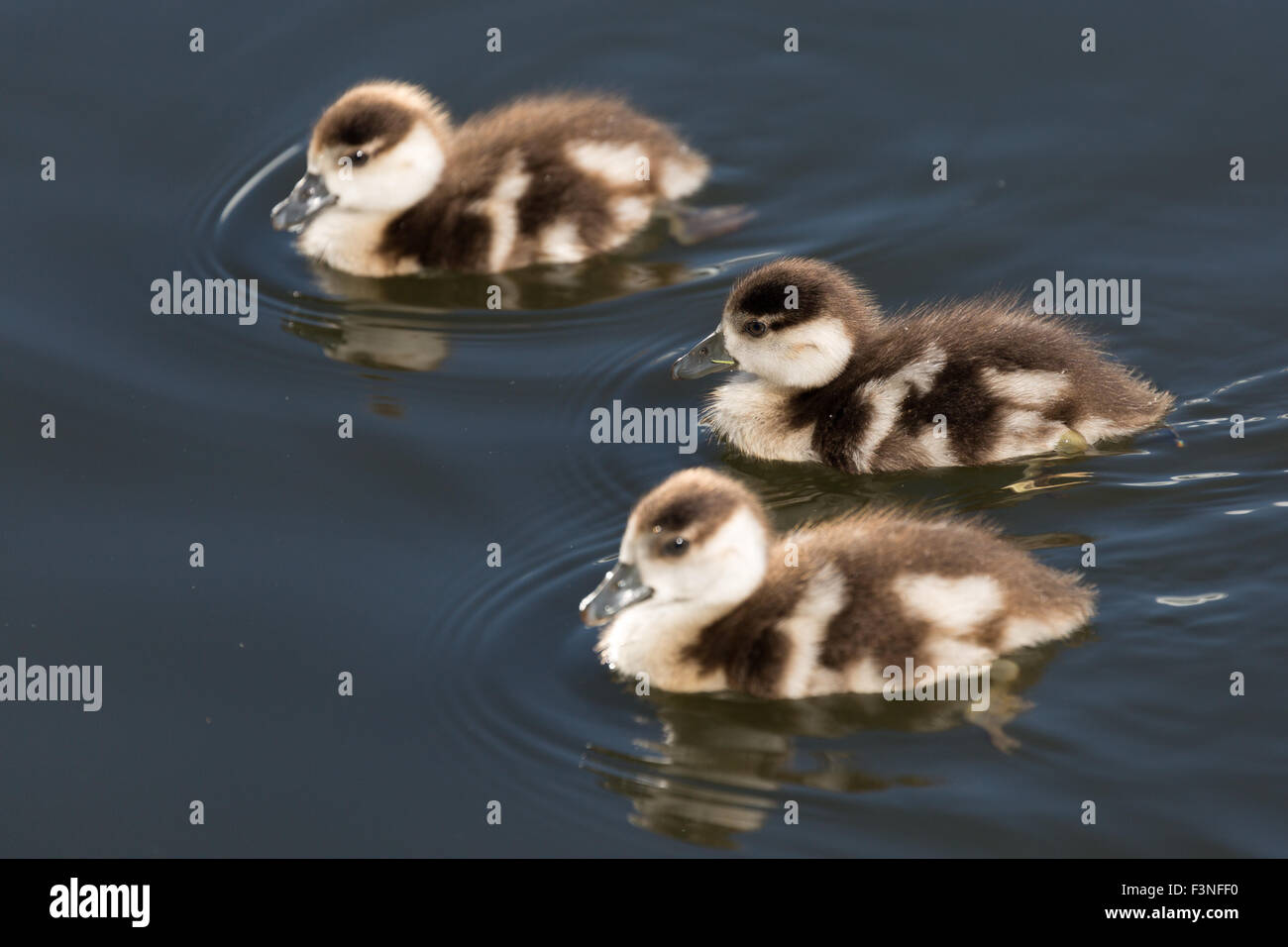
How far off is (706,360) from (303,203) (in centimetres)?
188

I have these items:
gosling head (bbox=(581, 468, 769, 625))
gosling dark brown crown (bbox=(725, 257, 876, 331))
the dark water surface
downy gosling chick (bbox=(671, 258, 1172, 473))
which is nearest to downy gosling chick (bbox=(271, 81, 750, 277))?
the dark water surface

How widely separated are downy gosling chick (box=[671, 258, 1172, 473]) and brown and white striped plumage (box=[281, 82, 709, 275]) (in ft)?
3.96

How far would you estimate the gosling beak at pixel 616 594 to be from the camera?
518 cm

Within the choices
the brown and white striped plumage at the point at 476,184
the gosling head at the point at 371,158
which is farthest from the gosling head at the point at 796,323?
the gosling head at the point at 371,158

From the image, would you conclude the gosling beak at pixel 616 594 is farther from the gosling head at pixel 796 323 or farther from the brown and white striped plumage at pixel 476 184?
the brown and white striped plumage at pixel 476 184

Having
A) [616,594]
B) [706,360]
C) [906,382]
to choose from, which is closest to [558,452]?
[706,360]

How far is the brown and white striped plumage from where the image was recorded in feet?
24.0

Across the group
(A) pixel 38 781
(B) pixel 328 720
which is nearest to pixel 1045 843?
(B) pixel 328 720

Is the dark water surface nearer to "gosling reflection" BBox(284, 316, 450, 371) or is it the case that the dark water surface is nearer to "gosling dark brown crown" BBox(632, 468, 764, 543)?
"gosling reflection" BBox(284, 316, 450, 371)

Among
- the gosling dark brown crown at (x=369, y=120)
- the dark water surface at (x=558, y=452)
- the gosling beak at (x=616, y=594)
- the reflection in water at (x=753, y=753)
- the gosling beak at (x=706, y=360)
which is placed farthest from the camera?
the gosling dark brown crown at (x=369, y=120)

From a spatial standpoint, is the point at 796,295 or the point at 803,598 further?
the point at 796,295

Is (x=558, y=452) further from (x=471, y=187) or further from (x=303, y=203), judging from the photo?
(x=303, y=203)

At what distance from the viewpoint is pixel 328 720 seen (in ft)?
17.8

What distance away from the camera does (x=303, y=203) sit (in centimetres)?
743
